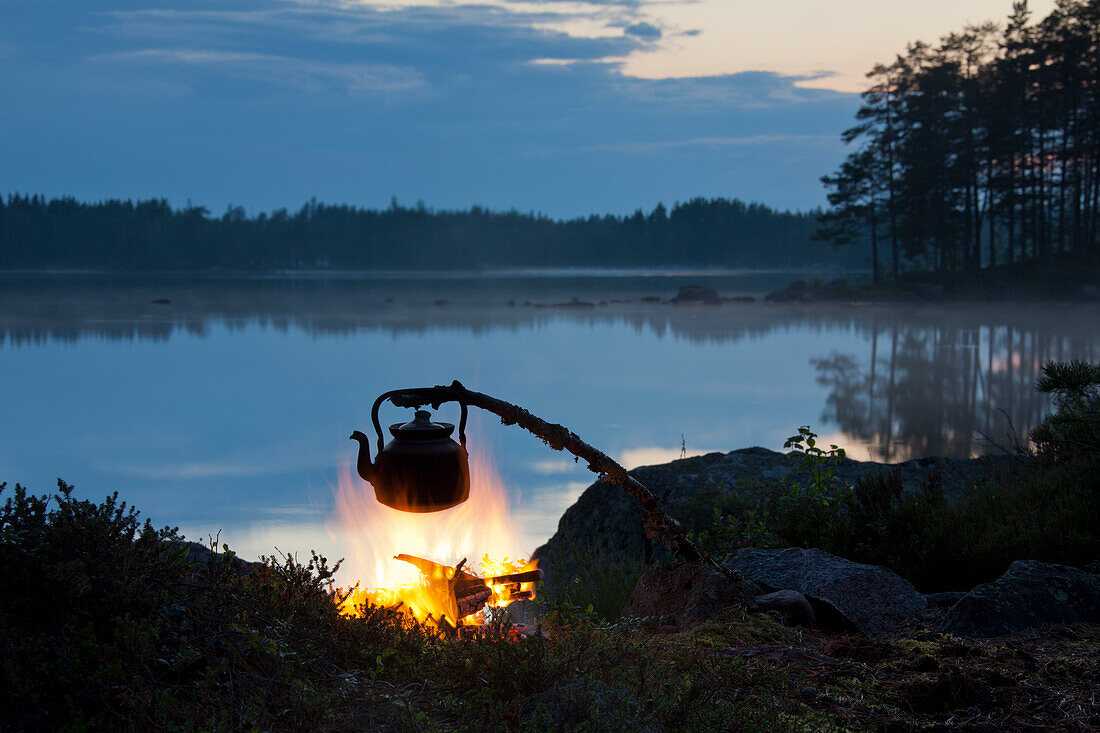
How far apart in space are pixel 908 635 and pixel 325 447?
14524 mm

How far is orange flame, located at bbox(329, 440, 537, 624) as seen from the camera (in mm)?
5863

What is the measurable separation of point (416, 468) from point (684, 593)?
2463 mm

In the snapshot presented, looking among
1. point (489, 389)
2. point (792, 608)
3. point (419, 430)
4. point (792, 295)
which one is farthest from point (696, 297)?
point (419, 430)

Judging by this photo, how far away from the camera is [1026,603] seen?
5.70 meters

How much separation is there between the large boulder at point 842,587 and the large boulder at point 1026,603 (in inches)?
18.1

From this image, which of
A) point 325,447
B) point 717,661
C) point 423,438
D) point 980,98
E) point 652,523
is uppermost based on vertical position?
point 980,98

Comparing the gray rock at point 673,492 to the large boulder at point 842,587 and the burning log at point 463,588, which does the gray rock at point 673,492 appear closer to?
the burning log at point 463,588

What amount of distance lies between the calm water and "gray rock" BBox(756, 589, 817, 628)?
180 inches

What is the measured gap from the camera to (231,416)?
22906 mm

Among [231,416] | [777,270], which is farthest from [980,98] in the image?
[777,270]

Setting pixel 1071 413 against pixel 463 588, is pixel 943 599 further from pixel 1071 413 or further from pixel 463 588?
pixel 463 588

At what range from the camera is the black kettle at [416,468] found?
4.26 metres

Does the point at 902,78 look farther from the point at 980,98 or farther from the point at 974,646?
the point at 974,646

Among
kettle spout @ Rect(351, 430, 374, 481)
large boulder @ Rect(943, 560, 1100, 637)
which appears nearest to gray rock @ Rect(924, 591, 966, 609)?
large boulder @ Rect(943, 560, 1100, 637)
